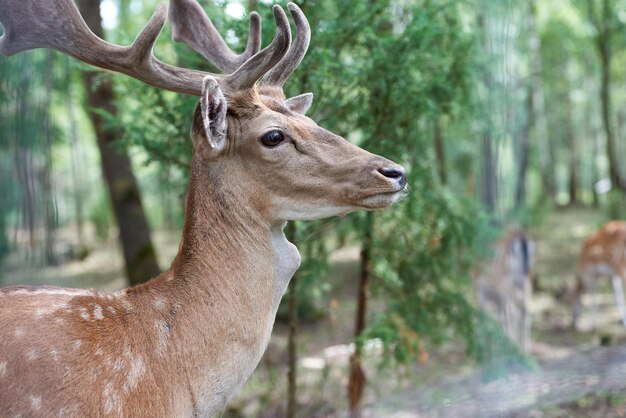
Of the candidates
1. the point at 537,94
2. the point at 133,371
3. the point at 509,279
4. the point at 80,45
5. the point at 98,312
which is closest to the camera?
the point at 133,371

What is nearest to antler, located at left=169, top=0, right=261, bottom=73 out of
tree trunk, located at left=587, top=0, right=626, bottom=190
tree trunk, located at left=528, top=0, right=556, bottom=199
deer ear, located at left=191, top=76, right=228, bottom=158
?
deer ear, located at left=191, top=76, right=228, bottom=158

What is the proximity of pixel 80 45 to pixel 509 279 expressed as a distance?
871 cm

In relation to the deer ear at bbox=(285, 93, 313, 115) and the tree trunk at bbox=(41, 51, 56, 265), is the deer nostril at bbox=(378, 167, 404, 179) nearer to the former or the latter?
the deer ear at bbox=(285, 93, 313, 115)

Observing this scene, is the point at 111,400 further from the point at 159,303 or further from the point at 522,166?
the point at 522,166

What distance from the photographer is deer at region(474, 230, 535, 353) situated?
411 inches

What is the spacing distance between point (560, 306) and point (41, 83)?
1051 centimetres

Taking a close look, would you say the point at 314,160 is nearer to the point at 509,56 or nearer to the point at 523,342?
the point at 509,56

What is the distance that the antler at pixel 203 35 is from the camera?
12.5 feet

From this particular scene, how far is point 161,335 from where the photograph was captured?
9.53ft

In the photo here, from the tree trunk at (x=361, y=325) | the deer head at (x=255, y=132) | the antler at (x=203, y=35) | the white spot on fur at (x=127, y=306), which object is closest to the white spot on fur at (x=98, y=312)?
the white spot on fur at (x=127, y=306)

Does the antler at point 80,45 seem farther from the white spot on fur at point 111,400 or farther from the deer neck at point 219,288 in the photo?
→ the white spot on fur at point 111,400

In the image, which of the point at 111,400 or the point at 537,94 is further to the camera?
the point at 537,94

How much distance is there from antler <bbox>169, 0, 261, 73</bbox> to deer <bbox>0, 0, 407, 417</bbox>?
1.66 ft

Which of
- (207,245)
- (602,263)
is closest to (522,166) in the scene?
(602,263)
